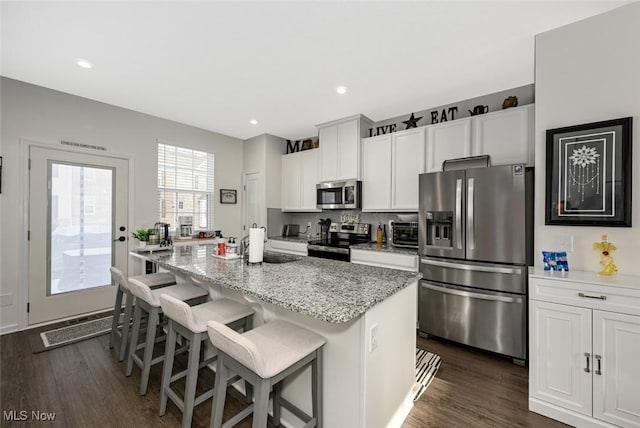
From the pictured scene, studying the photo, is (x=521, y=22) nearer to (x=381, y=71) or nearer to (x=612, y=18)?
(x=612, y=18)

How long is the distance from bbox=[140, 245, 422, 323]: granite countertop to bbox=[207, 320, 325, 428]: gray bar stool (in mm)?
238

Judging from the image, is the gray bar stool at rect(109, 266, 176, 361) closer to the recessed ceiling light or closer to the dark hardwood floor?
the dark hardwood floor

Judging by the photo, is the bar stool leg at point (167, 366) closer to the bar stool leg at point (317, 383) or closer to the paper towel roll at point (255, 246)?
the paper towel roll at point (255, 246)

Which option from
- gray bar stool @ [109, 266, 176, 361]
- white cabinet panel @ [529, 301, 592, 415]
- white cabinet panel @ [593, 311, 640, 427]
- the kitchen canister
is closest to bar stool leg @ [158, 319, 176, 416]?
the kitchen canister

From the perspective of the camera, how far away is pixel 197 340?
1622 mm

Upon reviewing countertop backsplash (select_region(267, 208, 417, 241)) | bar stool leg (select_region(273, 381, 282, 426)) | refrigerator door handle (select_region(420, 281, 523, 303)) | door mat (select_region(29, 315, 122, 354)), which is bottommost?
door mat (select_region(29, 315, 122, 354))

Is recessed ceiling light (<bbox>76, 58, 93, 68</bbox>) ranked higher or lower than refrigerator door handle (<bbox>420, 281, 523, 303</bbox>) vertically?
higher

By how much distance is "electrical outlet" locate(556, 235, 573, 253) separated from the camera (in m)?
2.04


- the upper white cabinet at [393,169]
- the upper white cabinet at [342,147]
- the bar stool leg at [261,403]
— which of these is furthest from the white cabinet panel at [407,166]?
the bar stool leg at [261,403]

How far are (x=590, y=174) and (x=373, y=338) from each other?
201 centimetres

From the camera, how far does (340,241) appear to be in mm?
4324

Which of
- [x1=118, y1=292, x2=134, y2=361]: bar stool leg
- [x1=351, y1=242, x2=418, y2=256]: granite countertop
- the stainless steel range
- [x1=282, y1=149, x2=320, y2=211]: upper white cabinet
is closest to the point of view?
[x1=118, y1=292, x2=134, y2=361]: bar stool leg

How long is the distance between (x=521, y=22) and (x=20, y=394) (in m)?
4.68

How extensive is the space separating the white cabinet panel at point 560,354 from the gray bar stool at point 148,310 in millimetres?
2552
